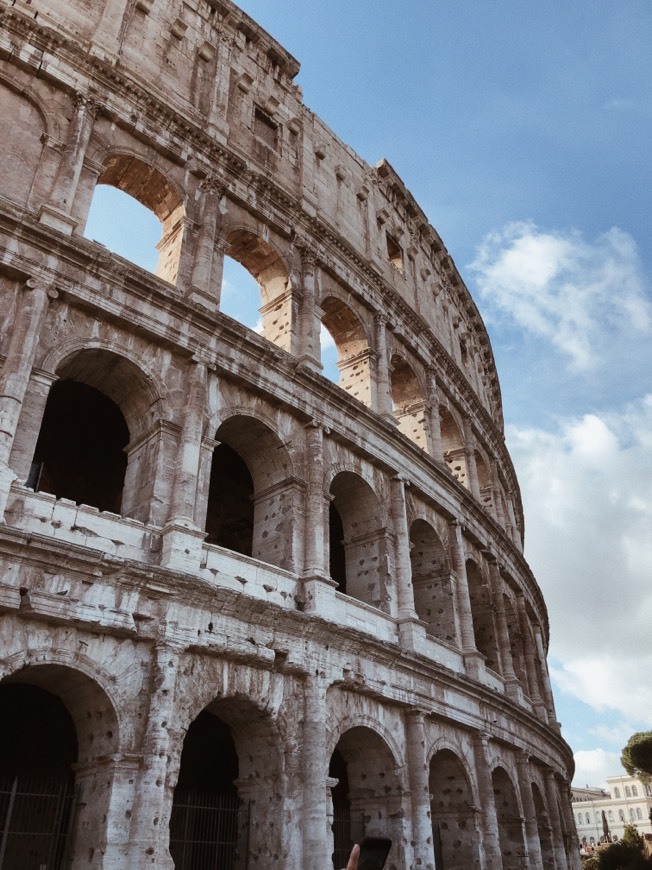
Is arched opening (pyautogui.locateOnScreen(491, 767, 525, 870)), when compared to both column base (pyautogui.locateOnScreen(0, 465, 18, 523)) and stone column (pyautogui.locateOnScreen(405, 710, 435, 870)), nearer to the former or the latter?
stone column (pyautogui.locateOnScreen(405, 710, 435, 870))

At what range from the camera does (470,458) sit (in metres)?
18.7

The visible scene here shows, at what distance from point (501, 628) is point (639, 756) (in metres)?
41.2

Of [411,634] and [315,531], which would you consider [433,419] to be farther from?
[315,531]

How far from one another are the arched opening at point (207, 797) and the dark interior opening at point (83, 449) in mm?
4217

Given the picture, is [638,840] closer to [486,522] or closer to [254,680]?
[486,522]

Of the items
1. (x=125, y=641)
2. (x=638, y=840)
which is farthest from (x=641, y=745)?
(x=125, y=641)

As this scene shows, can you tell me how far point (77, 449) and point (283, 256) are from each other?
522 centimetres

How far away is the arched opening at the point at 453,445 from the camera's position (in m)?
18.6

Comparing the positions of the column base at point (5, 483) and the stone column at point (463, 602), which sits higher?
the stone column at point (463, 602)

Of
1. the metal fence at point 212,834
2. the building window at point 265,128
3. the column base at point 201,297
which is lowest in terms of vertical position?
the metal fence at point 212,834

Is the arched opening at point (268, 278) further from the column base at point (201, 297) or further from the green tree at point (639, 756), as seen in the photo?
the green tree at point (639, 756)

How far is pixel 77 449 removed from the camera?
1338cm

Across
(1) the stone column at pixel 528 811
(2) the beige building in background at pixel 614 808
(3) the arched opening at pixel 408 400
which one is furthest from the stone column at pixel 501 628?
(2) the beige building in background at pixel 614 808

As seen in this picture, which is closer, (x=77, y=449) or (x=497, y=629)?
(x=77, y=449)
